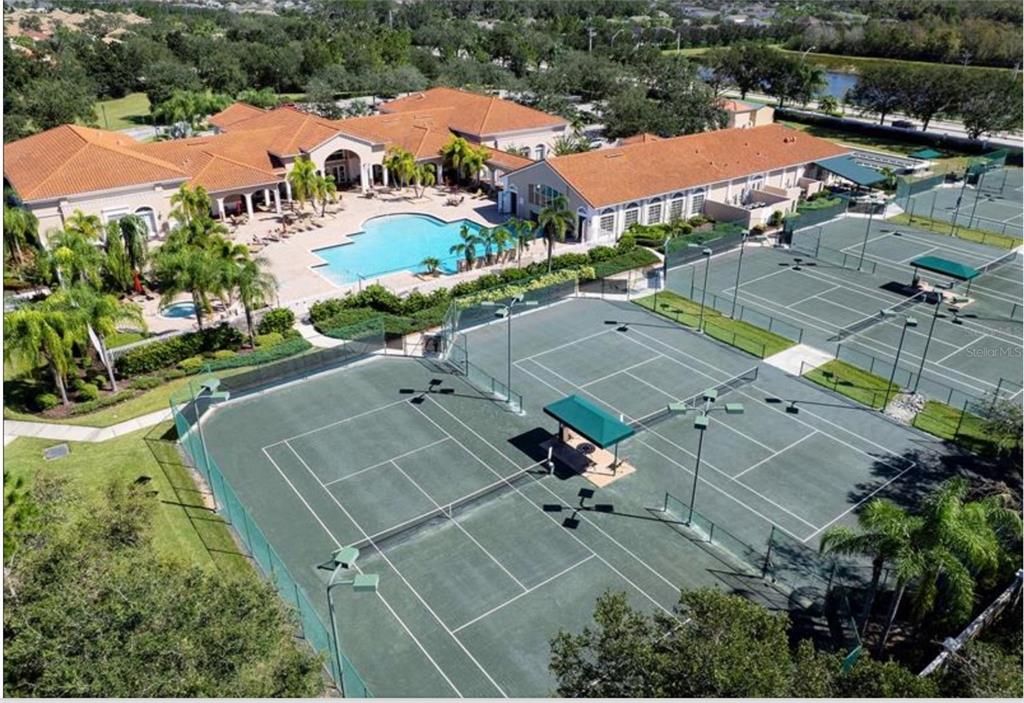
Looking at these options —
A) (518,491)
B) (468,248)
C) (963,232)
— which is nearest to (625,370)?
(518,491)

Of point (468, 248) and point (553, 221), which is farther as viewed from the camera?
point (468, 248)

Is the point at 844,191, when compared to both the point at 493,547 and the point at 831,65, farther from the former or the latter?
the point at 831,65

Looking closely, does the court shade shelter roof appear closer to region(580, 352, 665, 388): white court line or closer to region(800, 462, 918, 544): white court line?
region(580, 352, 665, 388): white court line

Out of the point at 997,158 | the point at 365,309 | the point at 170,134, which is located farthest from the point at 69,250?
the point at 997,158

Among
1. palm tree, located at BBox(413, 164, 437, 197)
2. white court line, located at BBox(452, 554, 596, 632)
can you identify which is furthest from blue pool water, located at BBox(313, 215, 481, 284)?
white court line, located at BBox(452, 554, 596, 632)

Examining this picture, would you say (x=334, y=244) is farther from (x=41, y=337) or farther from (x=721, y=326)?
(x=721, y=326)
